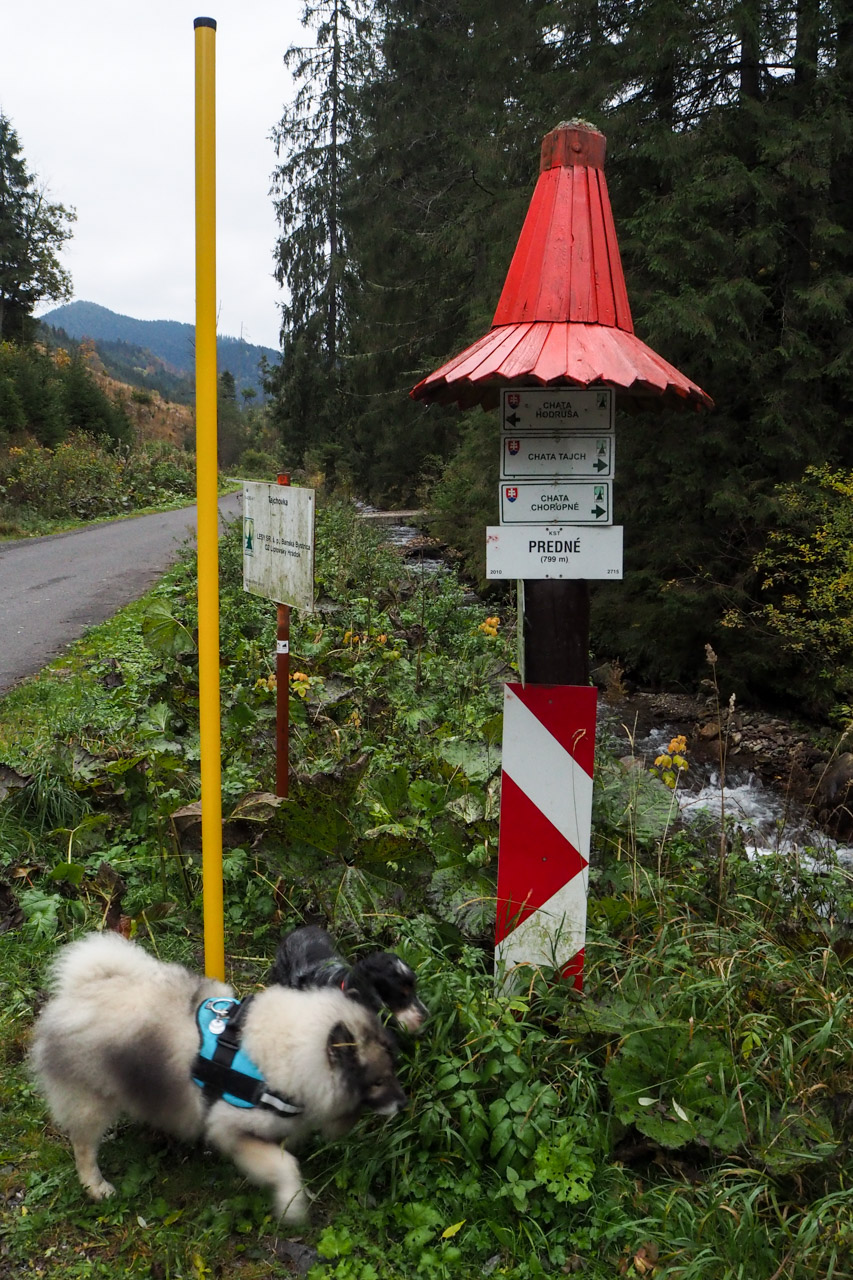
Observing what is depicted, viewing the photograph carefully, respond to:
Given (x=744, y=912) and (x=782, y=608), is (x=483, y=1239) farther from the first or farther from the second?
(x=782, y=608)

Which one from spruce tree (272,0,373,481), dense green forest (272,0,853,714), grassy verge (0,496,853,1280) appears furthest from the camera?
spruce tree (272,0,373,481)

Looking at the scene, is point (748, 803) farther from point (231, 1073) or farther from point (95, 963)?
point (95, 963)

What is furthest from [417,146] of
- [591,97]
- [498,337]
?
[498,337]

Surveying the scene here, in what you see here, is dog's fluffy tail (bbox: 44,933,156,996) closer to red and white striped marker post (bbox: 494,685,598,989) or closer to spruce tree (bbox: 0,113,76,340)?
red and white striped marker post (bbox: 494,685,598,989)

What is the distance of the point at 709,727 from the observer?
31.6ft

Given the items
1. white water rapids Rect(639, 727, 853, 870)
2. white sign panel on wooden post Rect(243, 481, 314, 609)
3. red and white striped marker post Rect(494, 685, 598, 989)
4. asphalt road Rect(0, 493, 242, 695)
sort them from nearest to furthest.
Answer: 1. red and white striped marker post Rect(494, 685, 598, 989)
2. white sign panel on wooden post Rect(243, 481, 314, 609)
3. white water rapids Rect(639, 727, 853, 870)
4. asphalt road Rect(0, 493, 242, 695)

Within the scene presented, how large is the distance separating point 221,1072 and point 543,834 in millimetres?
1313

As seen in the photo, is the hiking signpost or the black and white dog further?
the hiking signpost

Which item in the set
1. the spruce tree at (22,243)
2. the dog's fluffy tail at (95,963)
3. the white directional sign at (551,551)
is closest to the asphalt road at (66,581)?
the dog's fluffy tail at (95,963)

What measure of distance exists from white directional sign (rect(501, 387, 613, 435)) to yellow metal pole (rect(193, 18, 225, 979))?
98cm

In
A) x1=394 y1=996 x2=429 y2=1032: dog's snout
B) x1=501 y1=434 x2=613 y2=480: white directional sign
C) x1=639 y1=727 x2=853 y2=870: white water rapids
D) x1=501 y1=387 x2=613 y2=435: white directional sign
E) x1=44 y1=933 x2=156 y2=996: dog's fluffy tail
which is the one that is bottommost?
x1=639 y1=727 x2=853 y2=870: white water rapids

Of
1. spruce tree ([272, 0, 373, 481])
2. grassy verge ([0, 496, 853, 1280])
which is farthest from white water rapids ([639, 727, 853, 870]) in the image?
spruce tree ([272, 0, 373, 481])

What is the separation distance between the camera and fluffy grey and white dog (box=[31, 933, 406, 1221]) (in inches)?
88.5

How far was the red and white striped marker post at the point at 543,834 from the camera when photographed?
299 cm
